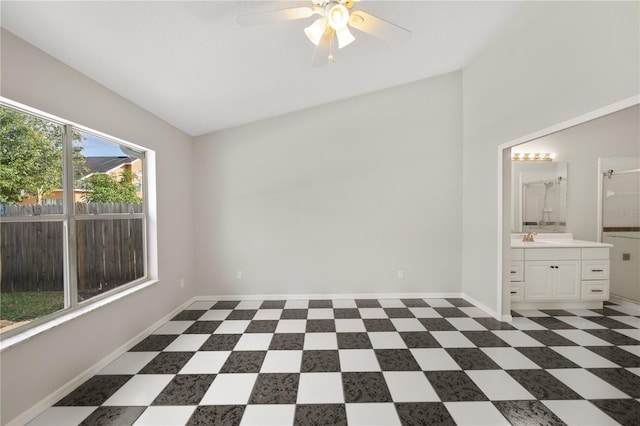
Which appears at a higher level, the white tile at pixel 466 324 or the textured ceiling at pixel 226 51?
the textured ceiling at pixel 226 51

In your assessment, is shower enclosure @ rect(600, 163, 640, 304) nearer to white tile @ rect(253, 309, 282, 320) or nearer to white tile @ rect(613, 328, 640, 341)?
white tile @ rect(613, 328, 640, 341)

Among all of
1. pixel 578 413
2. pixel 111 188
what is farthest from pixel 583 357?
pixel 111 188

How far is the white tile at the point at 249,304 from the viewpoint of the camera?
3.73 m

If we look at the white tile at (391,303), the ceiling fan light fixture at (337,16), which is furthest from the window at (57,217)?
the white tile at (391,303)

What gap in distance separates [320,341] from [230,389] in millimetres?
988

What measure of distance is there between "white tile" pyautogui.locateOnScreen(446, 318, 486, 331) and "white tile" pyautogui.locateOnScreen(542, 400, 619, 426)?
114cm

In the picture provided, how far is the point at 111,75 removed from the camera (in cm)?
220

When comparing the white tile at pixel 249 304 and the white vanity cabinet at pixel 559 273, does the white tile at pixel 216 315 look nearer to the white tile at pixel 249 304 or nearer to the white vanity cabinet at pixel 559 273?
the white tile at pixel 249 304

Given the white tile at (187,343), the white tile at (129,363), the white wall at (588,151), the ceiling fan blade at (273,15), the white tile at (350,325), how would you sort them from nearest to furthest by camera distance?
1. the ceiling fan blade at (273,15)
2. the white tile at (129,363)
3. the white tile at (187,343)
4. the white tile at (350,325)
5. the white wall at (588,151)

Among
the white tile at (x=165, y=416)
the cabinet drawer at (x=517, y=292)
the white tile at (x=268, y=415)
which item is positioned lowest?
the white tile at (x=268, y=415)

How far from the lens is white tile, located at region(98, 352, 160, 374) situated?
223 centimetres

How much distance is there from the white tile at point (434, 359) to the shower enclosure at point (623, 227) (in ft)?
10.7

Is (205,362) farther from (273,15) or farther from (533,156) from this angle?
(533,156)

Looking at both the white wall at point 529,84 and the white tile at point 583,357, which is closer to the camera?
the white wall at point 529,84
